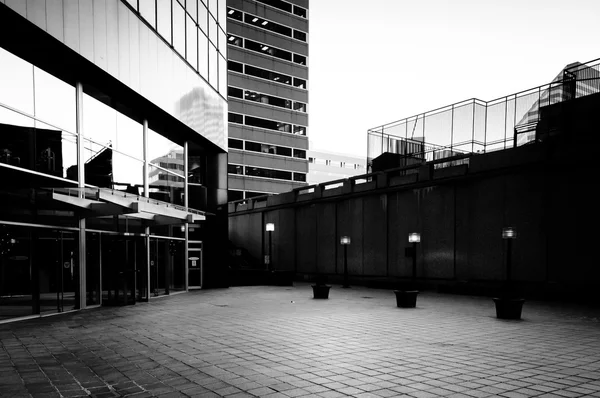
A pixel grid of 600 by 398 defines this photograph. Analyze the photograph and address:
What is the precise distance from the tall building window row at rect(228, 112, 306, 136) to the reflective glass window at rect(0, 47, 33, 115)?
1596 inches

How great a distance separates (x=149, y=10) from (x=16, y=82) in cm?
656

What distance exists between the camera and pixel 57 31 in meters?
11.5

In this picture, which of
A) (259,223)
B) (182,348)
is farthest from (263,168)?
(182,348)

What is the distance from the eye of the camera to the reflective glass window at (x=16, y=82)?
36.3 ft

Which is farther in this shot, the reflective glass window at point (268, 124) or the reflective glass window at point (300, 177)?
the reflective glass window at point (300, 177)

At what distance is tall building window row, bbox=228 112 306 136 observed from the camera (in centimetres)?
5272

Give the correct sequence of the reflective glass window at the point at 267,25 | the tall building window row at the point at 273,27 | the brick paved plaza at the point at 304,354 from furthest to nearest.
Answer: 1. the tall building window row at the point at 273,27
2. the reflective glass window at the point at 267,25
3. the brick paved plaza at the point at 304,354

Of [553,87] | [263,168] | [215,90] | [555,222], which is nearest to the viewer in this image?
[555,222]

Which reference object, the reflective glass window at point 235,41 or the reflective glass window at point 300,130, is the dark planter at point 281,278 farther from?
the reflective glass window at point 235,41

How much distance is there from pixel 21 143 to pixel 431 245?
1698 centimetres

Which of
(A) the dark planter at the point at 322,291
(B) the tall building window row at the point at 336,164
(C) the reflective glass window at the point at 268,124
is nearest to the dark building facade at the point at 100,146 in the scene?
(A) the dark planter at the point at 322,291

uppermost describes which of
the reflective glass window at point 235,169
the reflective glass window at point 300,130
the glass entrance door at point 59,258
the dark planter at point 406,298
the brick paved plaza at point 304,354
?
the reflective glass window at point 300,130

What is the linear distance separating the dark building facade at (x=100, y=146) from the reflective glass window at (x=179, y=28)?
0.08 meters

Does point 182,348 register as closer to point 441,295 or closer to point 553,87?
Answer: point 441,295
